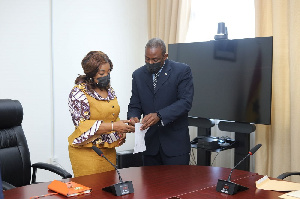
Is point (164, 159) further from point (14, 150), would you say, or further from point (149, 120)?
point (14, 150)

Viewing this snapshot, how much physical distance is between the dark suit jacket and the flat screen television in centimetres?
85

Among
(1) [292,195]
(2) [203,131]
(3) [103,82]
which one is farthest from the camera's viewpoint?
(2) [203,131]

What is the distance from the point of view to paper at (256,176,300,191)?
2.00 metres

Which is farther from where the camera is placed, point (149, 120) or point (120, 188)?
point (149, 120)

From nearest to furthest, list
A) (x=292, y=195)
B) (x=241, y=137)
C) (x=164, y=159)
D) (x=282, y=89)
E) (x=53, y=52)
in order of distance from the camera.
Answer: (x=292, y=195) < (x=164, y=159) < (x=282, y=89) < (x=241, y=137) < (x=53, y=52)

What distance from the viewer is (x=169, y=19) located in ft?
14.9

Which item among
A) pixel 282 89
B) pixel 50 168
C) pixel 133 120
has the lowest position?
pixel 50 168

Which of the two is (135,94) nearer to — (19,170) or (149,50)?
(149,50)

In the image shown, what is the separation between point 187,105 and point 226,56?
110 cm

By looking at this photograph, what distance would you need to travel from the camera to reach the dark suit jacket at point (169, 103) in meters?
2.77

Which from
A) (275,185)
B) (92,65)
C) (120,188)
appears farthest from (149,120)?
(275,185)

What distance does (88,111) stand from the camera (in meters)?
2.58

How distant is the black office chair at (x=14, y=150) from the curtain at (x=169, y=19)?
2.27m

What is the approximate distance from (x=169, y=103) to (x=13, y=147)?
47.1 inches
